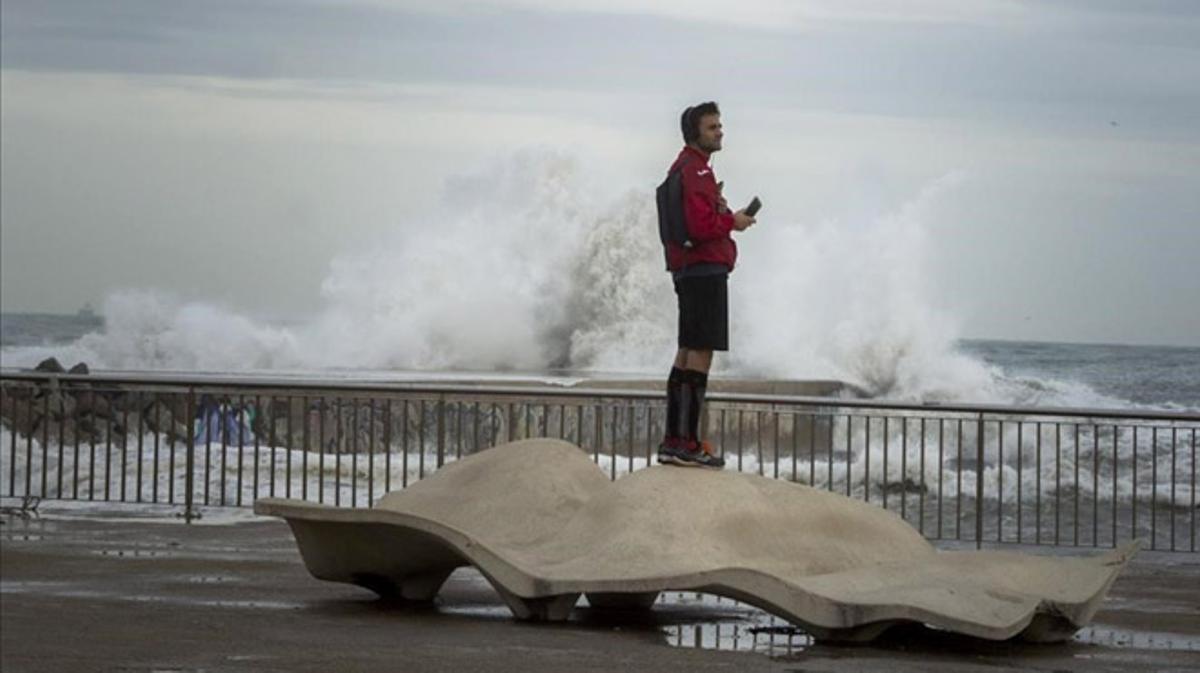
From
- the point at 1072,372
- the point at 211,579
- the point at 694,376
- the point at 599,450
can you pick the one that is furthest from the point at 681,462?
the point at 1072,372

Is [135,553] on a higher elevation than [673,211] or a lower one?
lower

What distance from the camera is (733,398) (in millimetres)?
17688

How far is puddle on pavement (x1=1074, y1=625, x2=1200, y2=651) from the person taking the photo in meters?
11.4

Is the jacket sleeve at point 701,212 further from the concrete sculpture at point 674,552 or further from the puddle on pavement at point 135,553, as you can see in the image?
the puddle on pavement at point 135,553

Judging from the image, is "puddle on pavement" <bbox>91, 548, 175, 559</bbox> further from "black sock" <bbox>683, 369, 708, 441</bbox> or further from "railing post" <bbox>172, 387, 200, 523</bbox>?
"black sock" <bbox>683, 369, 708, 441</bbox>

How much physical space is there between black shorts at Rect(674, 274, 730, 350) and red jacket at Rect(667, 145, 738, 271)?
0.11 meters

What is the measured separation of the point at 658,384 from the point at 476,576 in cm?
2941

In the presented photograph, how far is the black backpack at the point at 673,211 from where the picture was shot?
12.3m

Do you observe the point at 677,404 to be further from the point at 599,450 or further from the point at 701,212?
the point at 599,450

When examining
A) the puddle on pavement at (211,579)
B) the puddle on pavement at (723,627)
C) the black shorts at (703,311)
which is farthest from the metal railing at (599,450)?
the puddle on pavement at (211,579)

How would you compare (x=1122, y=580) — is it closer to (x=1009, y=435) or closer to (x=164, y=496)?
(x=164, y=496)

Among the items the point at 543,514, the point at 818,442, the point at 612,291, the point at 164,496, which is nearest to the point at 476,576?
the point at 543,514

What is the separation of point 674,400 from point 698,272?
76 cm

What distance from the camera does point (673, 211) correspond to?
40.5 ft
